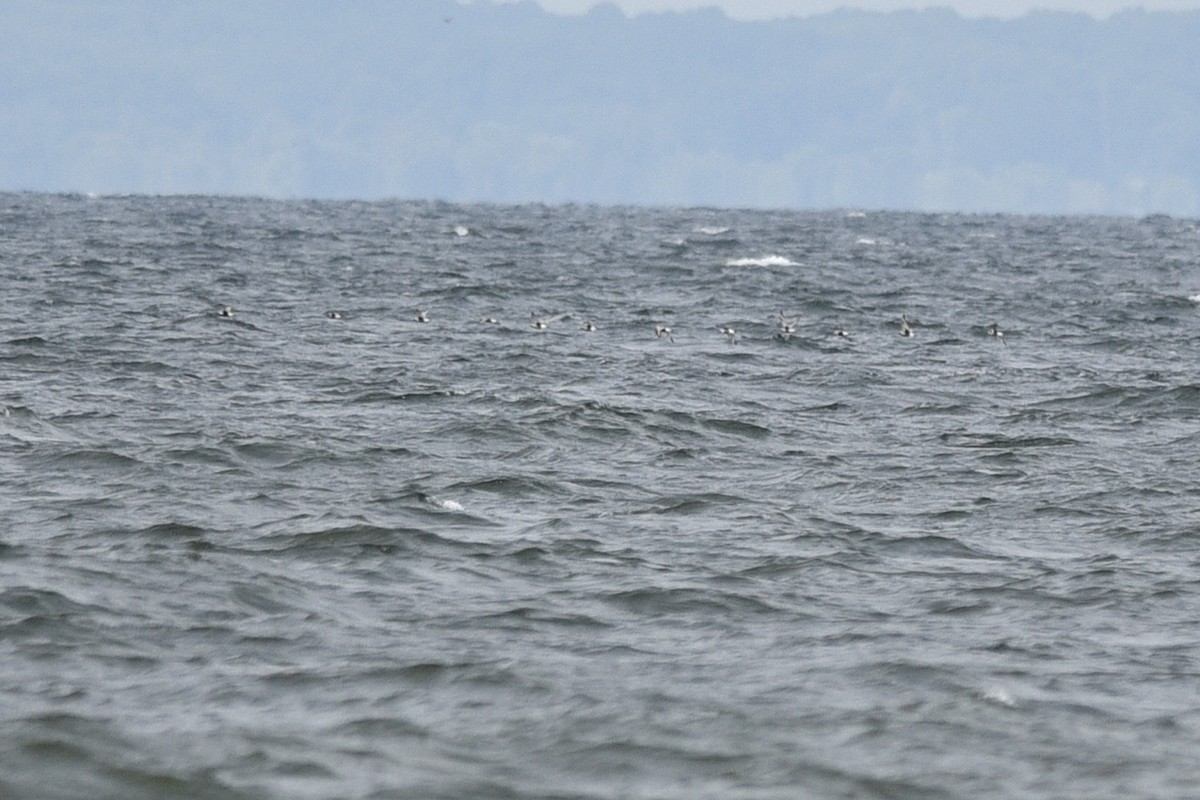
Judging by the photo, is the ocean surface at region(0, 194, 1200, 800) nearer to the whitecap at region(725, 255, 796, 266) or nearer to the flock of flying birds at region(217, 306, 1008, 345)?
the flock of flying birds at region(217, 306, 1008, 345)

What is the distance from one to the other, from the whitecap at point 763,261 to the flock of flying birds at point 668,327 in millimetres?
20148

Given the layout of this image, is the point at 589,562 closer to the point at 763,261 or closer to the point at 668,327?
the point at 668,327

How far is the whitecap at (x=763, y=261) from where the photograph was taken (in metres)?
56.4

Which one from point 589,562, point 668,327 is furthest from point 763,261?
point 589,562

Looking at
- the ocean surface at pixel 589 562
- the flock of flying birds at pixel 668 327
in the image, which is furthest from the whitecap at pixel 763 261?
the ocean surface at pixel 589 562

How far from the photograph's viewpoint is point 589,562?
14.9 metres

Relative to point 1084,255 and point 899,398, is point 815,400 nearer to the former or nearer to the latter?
point 899,398

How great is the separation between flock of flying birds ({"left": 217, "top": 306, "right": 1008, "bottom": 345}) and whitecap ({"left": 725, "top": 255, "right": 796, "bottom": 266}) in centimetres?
2015

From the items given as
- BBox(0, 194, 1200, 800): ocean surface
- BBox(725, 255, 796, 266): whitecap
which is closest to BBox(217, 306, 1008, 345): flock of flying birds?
BBox(0, 194, 1200, 800): ocean surface

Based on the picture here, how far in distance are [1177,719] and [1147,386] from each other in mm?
15960

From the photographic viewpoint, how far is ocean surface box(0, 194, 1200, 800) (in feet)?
34.0

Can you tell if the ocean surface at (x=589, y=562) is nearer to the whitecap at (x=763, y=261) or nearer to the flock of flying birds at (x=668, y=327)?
the flock of flying birds at (x=668, y=327)

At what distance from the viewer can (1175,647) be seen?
41.8 feet

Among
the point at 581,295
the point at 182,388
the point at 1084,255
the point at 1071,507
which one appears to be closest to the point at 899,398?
the point at 1071,507
